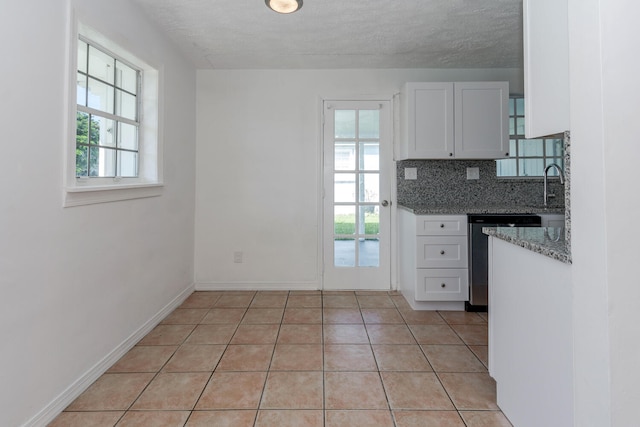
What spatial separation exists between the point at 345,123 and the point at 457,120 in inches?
42.0

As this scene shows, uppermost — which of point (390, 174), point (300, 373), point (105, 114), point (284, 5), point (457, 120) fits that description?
point (284, 5)

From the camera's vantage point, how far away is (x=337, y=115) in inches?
133

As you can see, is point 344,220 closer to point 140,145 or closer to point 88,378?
point 140,145

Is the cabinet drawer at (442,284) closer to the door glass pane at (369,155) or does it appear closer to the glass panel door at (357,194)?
the glass panel door at (357,194)

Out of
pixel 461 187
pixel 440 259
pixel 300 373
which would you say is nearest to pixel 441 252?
pixel 440 259

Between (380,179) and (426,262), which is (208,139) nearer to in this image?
(380,179)

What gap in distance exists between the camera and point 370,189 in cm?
338

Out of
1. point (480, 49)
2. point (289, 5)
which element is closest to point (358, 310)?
point (289, 5)

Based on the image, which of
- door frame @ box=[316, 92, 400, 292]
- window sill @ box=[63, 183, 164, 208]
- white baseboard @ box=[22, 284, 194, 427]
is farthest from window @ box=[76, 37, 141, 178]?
door frame @ box=[316, 92, 400, 292]

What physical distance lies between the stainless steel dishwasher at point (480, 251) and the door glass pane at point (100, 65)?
284 cm

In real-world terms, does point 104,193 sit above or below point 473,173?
below

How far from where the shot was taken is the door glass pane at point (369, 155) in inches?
133

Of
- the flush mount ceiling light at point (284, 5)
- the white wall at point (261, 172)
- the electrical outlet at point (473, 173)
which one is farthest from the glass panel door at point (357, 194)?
the flush mount ceiling light at point (284, 5)

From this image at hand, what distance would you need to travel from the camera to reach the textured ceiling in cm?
226
